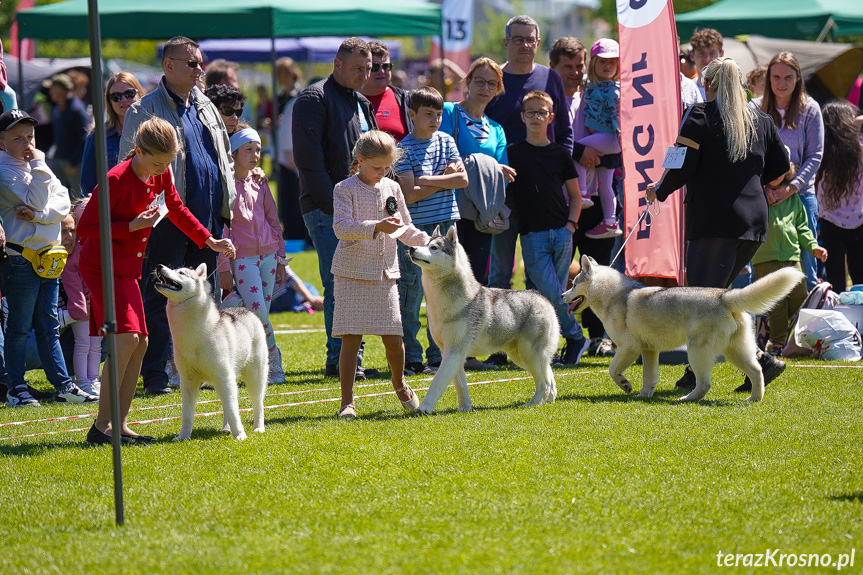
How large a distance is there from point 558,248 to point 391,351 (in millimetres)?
2838

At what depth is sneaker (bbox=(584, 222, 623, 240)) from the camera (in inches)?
389

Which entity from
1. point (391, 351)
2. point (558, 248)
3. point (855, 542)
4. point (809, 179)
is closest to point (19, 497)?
point (391, 351)

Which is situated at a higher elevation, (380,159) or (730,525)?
(380,159)

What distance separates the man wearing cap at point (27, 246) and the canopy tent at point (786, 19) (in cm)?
1330

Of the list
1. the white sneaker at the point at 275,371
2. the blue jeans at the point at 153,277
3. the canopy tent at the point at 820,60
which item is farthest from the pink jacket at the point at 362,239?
the canopy tent at the point at 820,60

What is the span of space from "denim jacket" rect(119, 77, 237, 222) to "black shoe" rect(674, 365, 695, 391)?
13.0ft

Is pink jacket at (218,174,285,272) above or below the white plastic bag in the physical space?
above

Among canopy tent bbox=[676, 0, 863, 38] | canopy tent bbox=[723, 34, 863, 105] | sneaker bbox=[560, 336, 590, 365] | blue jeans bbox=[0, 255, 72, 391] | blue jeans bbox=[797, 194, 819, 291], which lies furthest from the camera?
canopy tent bbox=[676, 0, 863, 38]

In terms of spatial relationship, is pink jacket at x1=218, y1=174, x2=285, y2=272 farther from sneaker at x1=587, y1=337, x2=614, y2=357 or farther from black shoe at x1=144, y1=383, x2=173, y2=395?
sneaker at x1=587, y1=337, x2=614, y2=357

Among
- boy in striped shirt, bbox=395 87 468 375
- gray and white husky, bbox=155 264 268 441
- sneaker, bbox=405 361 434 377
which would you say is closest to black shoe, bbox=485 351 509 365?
sneaker, bbox=405 361 434 377

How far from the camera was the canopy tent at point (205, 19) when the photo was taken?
15508 millimetres

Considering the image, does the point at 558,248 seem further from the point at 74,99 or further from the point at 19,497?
the point at 74,99

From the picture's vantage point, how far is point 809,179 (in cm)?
955

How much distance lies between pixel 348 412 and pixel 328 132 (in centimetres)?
266
